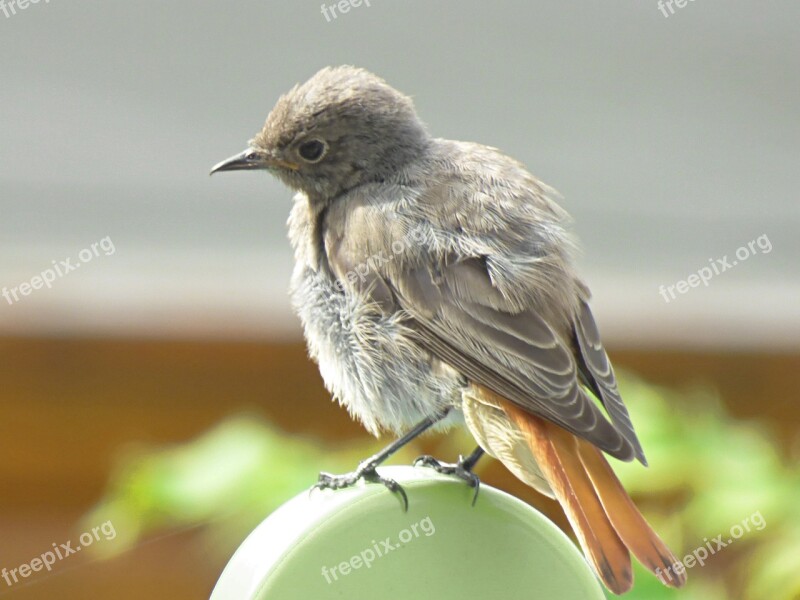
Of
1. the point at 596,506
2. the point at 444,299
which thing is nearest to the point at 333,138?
the point at 444,299

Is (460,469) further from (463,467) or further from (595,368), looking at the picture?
(595,368)

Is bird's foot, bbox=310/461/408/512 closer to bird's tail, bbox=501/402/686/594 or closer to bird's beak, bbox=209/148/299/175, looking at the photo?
bird's tail, bbox=501/402/686/594

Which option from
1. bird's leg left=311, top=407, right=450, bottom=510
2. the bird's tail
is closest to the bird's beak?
bird's leg left=311, top=407, right=450, bottom=510

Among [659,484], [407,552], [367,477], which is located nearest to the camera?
[407,552]

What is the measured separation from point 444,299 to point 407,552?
96 cm

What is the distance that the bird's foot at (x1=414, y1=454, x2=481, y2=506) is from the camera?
7.61 ft

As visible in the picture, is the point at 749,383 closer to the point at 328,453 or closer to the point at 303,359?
the point at 303,359

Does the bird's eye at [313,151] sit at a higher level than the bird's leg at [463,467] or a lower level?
higher

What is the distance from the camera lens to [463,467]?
258cm

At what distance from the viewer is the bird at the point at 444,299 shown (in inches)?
102

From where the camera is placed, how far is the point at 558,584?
2148 millimetres

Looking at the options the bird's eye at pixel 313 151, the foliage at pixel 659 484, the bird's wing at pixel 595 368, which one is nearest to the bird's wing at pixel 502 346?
the bird's wing at pixel 595 368

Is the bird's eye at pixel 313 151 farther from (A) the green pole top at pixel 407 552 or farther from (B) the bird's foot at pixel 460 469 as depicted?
(A) the green pole top at pixel 407 552

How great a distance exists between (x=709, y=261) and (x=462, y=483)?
4.39m
